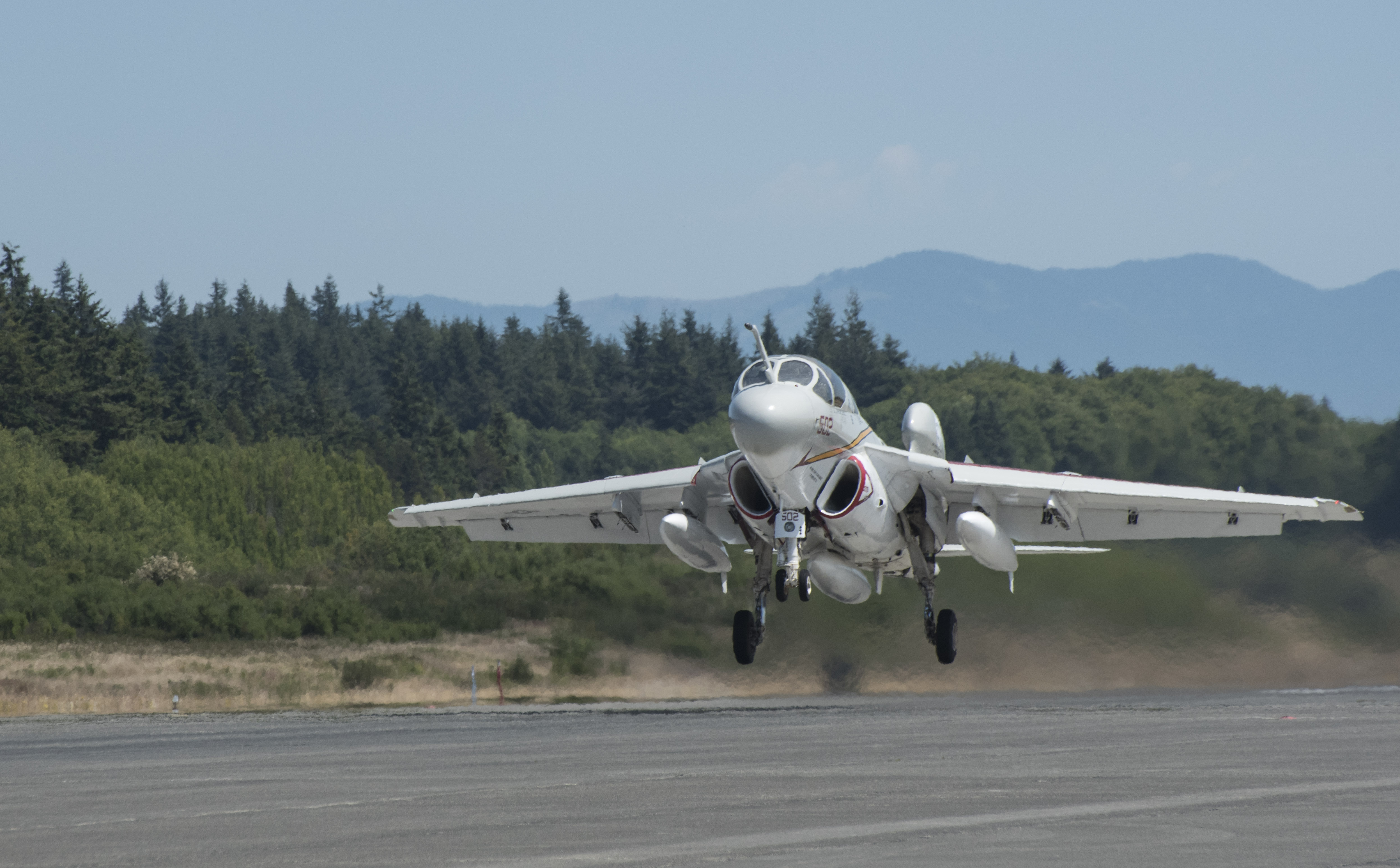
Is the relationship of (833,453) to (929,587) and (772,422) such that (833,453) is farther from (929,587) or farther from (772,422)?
(929,587)

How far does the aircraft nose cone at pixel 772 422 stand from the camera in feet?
69.9

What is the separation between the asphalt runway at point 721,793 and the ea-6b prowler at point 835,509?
273cm

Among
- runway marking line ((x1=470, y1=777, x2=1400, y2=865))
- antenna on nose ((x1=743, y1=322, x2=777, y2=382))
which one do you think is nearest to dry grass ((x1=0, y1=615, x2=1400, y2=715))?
antenna on nose ((x1=743, y1=322, x2=777, y2=382))

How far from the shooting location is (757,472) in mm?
22625

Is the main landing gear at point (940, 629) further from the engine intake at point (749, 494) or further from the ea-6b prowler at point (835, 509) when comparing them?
the engine intake at point (749, 494)

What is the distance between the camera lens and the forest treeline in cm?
3759

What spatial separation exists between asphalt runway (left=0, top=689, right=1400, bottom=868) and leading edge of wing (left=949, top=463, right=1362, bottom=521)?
3912mm

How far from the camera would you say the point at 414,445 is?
106812 millimetres

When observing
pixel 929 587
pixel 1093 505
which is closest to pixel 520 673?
pixel 929 587

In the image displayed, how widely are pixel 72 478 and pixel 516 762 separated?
5607 cm

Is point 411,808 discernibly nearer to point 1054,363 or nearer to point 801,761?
point 801,761

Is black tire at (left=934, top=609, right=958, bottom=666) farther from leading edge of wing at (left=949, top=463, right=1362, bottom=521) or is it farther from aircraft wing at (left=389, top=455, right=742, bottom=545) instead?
aircraft wing at (left=389, top=455, right=742, bottom=545)

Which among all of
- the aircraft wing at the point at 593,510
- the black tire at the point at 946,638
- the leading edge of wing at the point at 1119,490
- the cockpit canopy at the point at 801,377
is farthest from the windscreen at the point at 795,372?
the black tire at the point at 946,638

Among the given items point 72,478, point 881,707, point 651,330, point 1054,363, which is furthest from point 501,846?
point 651,330
